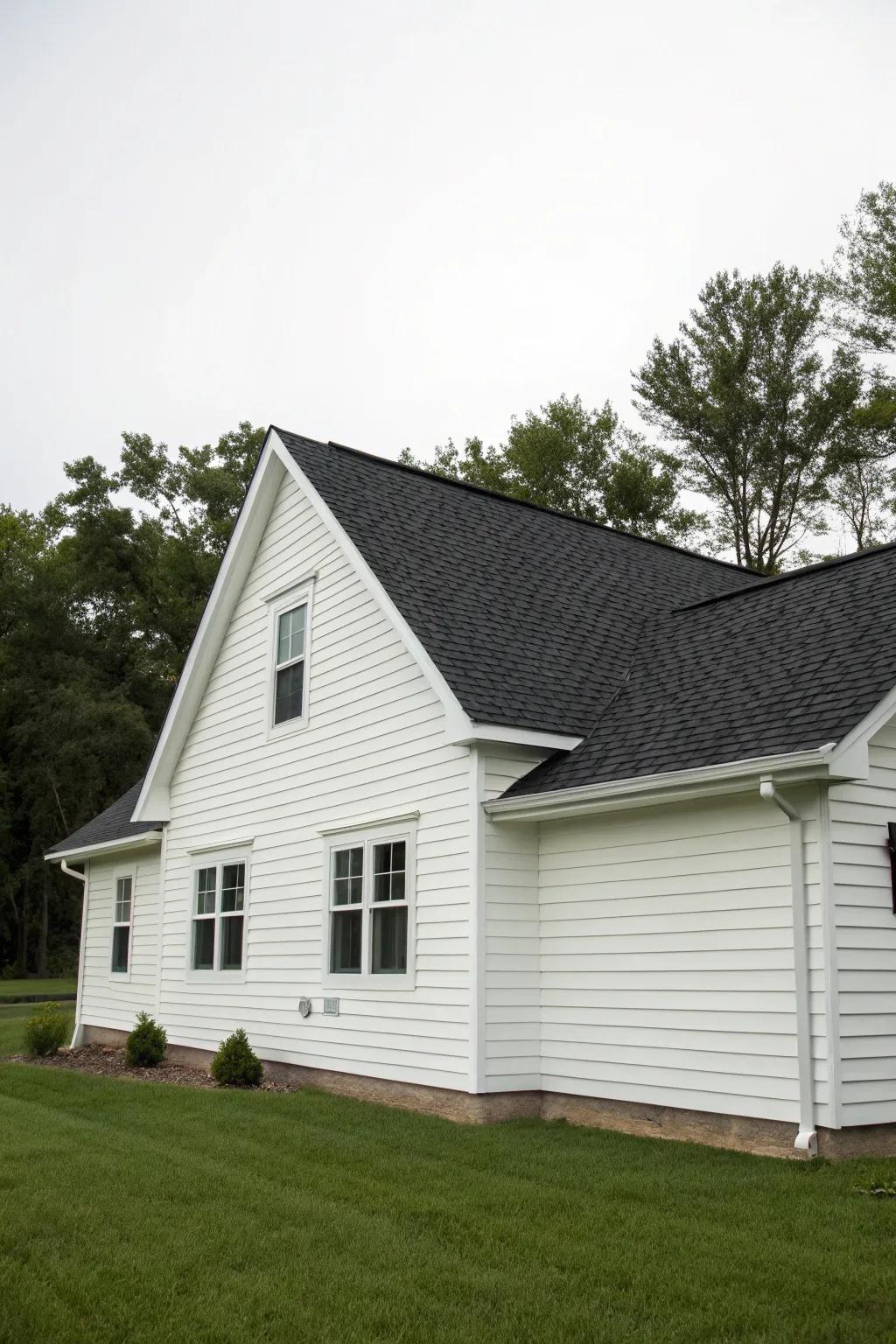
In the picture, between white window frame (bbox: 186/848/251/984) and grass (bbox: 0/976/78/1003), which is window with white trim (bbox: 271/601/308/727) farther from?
grass (bbox: 0/976/78/1003)

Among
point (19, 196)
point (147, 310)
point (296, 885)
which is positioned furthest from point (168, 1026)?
point (147, 310)

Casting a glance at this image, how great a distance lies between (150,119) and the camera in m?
17.7

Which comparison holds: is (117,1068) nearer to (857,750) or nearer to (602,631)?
(602,631)

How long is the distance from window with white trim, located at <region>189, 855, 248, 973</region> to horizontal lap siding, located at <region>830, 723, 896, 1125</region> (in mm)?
8305

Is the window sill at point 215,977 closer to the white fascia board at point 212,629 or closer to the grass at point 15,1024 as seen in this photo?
the white fascia board at point 212,629

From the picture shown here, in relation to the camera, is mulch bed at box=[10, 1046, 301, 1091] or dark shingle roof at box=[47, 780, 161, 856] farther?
dark shingle roof at box=[47, 780, 161, 856]

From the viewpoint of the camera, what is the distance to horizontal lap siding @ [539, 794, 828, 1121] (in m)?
8.42

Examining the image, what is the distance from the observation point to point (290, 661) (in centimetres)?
1446

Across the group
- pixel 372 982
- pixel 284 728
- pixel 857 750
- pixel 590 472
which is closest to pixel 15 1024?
pixel 284 728

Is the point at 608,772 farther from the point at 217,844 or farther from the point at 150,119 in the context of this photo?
the point at 150,119

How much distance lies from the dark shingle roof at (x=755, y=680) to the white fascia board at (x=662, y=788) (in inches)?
6.6

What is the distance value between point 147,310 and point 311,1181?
23236 mm

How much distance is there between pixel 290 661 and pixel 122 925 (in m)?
7.06

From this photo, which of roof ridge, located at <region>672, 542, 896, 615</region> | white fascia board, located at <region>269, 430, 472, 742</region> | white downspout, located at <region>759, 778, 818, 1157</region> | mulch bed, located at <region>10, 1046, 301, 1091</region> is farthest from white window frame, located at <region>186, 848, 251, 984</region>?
white downspout, located at <region>759, 778, 818, 1157</region>
